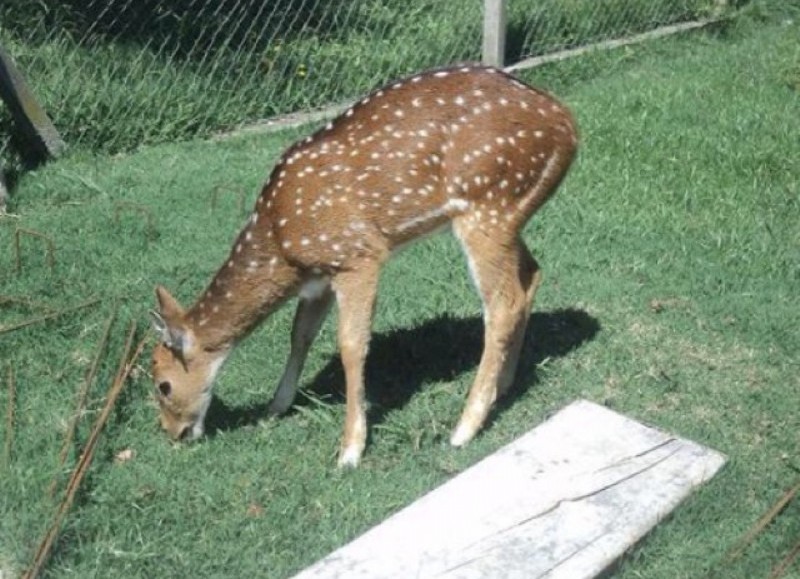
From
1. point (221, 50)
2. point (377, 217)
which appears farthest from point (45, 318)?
point (221, 50)

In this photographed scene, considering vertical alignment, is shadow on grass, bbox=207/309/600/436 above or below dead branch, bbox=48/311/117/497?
below

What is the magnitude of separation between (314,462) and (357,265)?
806 millimetres

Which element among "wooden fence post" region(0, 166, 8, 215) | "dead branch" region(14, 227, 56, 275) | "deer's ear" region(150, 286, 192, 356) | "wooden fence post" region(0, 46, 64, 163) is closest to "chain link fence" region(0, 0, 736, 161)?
"wooden fence post" region(0, 46, 64, 163)

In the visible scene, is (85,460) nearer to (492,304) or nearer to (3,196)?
(492,304)

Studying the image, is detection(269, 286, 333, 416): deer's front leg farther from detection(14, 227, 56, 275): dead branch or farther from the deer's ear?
detection(14, 227, 56, 275): dead branch

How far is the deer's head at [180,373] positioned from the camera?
552cm

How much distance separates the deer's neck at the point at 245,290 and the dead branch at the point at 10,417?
0.84 meters

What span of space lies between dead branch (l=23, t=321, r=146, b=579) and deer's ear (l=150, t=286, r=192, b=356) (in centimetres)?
35

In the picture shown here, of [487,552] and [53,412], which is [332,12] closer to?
[53,412]

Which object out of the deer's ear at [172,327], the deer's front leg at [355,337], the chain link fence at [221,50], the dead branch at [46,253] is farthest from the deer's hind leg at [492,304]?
the chain link fence at [221,50]

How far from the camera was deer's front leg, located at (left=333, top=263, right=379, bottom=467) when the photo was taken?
5367 mm

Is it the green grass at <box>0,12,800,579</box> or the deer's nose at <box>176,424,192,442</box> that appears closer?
the green grass at <box>0,12,800,579</box>

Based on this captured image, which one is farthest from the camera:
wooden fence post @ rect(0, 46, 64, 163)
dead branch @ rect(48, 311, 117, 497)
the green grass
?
wooden fence post @ rect(0, 46, 64, 163)

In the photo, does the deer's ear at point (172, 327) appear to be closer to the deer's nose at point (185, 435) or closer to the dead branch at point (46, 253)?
the deer's nose at point (185, 435)
